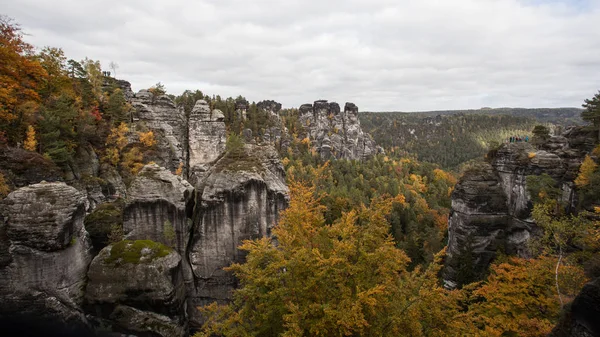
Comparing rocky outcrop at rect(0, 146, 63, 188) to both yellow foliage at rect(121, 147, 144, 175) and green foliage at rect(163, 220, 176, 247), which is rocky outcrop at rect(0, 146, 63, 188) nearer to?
green foliage at rect(163, 220, 176, 247)

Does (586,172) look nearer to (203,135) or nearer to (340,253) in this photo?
(340,253)

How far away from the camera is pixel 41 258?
1363 centimetres

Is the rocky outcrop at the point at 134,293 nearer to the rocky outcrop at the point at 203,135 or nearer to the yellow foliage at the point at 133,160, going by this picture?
the yellow foliage at the point at 133,160

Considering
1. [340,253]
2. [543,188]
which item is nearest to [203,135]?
[340,253]

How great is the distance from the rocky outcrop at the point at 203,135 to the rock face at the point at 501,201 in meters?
32.4

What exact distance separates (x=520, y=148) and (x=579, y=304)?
23645 mm

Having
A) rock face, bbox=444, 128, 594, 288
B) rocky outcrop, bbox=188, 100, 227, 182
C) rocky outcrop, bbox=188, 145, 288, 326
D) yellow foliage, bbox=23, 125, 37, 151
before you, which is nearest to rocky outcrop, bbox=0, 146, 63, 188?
yellow foliage, bbox=23, 125, 37, 151

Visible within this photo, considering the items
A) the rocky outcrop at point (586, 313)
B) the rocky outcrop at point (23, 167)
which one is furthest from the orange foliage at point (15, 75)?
the rocky outcrop at point (586, 313)

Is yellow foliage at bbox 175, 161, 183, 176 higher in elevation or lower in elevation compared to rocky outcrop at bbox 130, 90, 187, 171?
lower

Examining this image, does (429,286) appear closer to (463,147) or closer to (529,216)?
(529,216)

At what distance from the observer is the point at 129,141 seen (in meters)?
32.2

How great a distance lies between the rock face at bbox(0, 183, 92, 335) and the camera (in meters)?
13.4

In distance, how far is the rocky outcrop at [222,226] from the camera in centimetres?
1617

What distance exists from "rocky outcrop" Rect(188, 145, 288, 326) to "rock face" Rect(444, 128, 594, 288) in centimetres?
2091
